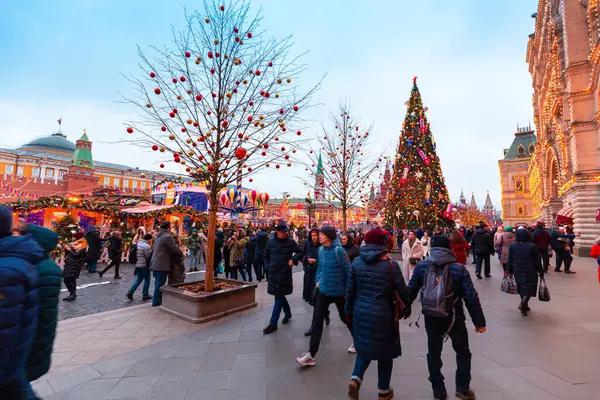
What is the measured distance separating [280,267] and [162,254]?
10.4ft

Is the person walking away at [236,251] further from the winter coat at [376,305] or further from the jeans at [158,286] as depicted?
the winter coat at [376,305]

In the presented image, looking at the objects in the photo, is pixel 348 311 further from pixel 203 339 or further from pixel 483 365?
pixel 203 339

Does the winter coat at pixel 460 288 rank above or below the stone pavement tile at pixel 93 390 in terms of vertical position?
above

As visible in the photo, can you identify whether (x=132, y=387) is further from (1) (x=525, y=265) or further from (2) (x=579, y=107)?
(2) (x=579, y=107)

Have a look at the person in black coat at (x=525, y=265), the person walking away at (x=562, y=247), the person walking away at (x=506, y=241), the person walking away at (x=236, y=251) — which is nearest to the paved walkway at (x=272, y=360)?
the person in black coat at (x=525, y=265)

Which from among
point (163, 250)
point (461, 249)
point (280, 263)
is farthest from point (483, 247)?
point (163, 250)

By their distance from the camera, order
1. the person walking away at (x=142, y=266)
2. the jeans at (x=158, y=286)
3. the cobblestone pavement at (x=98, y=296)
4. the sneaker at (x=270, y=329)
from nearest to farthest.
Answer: the sneaker at (x=270, y=329) → the cobblestone pavement at (x=98, y=296) → the jeans at (x=158, y=286) → the person walking away at (x=142, y=266)

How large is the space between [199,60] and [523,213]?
64.9 m

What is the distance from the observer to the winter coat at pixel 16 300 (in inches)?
61.4

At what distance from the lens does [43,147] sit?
63781 mm

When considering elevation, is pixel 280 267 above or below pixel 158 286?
above

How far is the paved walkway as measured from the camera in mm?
3115

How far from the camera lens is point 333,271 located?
397 cm

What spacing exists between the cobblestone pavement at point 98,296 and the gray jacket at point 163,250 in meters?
1.25
